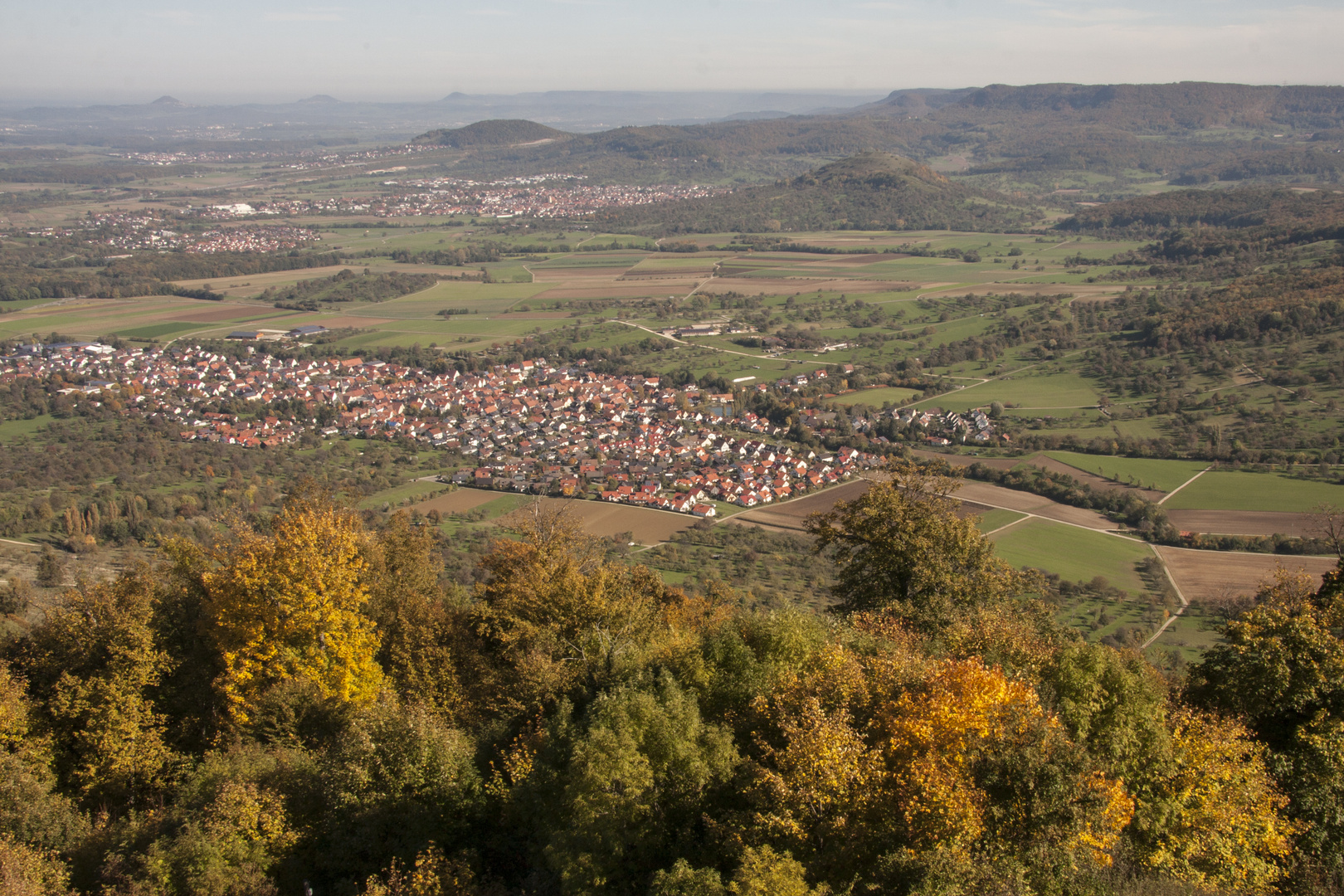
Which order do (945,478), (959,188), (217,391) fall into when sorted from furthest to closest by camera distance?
(959,188) < (217,391) < (945,478)

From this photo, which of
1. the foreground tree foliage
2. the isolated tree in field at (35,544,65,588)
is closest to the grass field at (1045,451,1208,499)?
the foreground tree foliage

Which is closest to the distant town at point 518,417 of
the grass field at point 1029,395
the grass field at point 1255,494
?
the grass field at point 1029,395

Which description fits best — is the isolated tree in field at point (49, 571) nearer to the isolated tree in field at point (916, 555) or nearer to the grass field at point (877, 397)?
the isolated tree in field at point (916, 555)

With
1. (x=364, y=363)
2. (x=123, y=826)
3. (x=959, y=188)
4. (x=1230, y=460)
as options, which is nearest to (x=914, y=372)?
(x=1230, y=460)

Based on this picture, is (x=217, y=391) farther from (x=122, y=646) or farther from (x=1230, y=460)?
(x=1230, y=460)

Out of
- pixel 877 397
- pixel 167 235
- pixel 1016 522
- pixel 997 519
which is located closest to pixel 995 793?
pixel 1016 522

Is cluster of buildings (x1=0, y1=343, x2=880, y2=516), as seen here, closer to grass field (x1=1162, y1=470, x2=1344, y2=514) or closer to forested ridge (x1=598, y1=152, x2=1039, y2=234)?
grass field (x1=1162, y1=470, x2=1344, y2=514)
